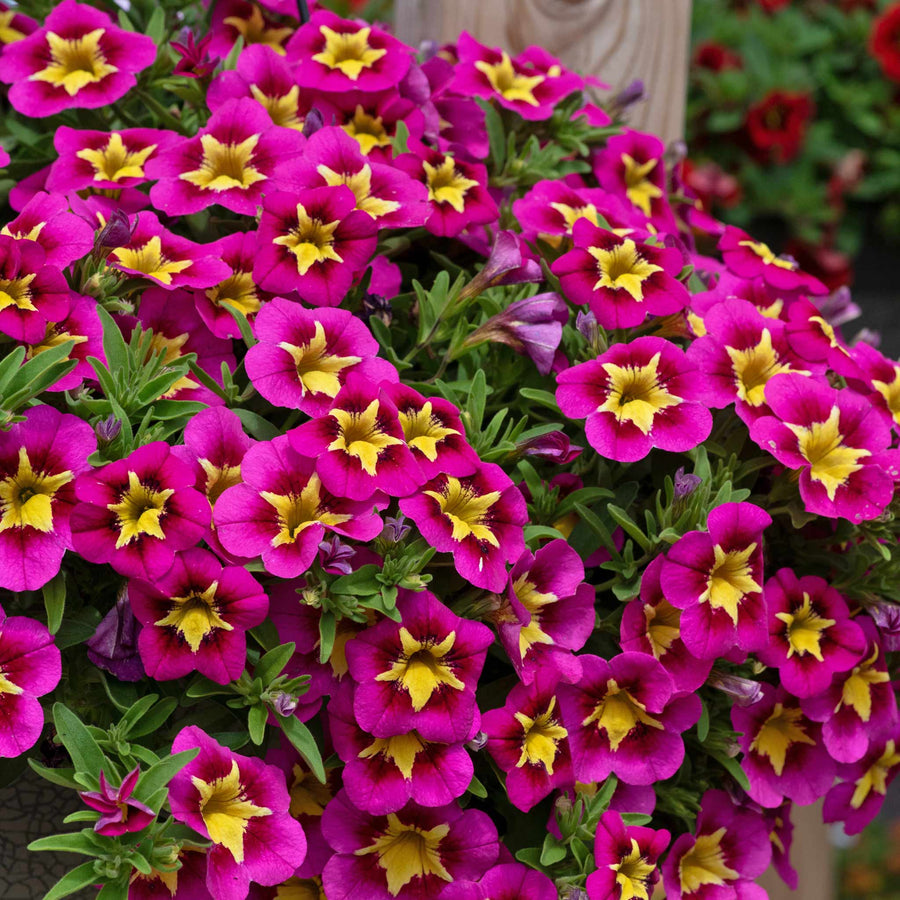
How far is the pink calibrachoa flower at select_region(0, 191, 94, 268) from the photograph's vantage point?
770 mm

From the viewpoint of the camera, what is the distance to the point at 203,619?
2.27ft

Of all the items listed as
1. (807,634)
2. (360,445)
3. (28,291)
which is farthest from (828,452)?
(28,291)

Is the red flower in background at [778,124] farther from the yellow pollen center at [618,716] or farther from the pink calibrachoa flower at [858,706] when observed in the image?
the yellow pollen center at [618,716]

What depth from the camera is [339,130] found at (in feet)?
2.85

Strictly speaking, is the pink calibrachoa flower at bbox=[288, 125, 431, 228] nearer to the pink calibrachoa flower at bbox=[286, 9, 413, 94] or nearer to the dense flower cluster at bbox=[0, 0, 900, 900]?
the dense flower cluster at bbox=[0, 0, 900, 900]

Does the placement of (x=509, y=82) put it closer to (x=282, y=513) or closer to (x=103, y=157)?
(x=103, y=157)

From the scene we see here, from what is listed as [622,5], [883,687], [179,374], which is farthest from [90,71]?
[883,687]

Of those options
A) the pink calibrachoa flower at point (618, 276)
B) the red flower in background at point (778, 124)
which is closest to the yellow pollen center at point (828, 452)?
the pink calibrachoa flower at point (618, 276)

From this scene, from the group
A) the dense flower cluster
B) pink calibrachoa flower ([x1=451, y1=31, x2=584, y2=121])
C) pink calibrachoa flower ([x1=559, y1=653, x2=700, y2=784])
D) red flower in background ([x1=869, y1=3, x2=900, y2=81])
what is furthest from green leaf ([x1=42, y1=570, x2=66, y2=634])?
red flower in background ([x1=869, y1=3, x2=900, y2=81])

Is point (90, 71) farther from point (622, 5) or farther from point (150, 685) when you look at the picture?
point (622, 5)

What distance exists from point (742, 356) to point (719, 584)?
0.61 feet

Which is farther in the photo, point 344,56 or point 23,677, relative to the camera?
point 344,56

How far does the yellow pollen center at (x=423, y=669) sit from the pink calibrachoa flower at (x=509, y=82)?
0.54 metres

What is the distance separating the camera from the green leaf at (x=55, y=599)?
2.25 feet
